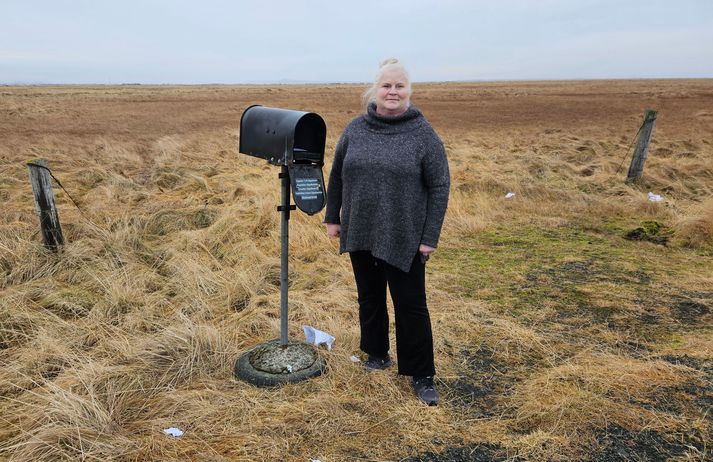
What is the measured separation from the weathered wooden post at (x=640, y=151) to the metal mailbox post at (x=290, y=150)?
735 cm

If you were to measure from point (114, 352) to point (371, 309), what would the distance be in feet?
5.54

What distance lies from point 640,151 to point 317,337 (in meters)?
7.23

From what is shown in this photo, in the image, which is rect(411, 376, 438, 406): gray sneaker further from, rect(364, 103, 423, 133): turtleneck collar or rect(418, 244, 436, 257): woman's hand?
rect(364, 103, 423, 133): turtleneck collar

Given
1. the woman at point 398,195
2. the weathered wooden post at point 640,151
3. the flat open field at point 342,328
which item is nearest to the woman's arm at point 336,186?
the woman at point 398,195

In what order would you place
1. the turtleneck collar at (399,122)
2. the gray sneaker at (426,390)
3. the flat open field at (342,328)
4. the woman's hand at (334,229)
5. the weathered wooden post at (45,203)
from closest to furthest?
the flat open field at (342,328), the turtleneck collar at (399,122), the gray sneaker at (426,390), the woman's hand at (334,229), the weathered wooden post at (45,203)

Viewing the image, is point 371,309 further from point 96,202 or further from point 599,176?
point 599,176

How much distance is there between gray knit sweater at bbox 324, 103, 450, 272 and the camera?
265 centimetres

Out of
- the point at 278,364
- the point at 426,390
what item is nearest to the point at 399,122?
the point at 426,390

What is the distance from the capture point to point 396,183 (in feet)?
8.77

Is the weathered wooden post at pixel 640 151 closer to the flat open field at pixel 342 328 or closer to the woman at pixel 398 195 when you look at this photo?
the flat open field at pixel 342 328

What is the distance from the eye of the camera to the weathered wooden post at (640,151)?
853 cm

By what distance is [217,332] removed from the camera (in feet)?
11.4

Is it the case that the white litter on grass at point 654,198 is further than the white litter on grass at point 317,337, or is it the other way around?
the white litter on grass at point 654,198

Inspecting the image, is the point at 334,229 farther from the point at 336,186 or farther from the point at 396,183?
the point at 396,183
